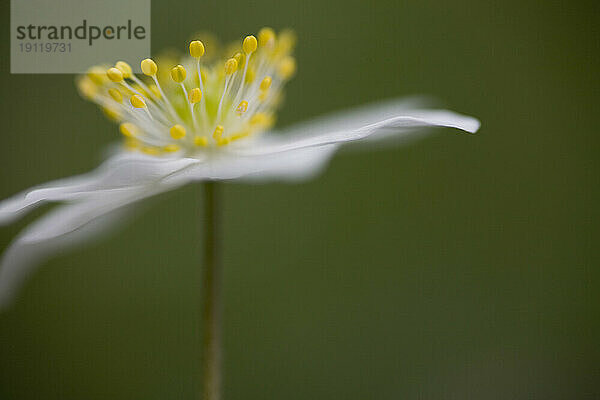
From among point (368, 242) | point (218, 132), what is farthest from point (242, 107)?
point (368, 242)

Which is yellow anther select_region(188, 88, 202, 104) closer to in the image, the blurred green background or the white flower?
the white flower

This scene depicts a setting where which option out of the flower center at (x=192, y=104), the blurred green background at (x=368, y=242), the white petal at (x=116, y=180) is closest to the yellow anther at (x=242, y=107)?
the flower center at (x=192, y=104)

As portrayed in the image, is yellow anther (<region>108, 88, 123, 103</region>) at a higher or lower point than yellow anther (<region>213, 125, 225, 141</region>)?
higher

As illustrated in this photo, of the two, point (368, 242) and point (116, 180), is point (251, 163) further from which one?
point (368, 242)

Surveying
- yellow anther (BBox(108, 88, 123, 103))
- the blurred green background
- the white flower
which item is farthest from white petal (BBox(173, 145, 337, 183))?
the blurred green background

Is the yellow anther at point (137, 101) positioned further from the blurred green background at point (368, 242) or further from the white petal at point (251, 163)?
the blurred green background at point (368, 242)

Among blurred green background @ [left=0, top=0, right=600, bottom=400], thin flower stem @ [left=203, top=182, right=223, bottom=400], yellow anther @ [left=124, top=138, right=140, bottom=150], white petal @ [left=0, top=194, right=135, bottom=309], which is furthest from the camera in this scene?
blurred green background @ [left=0, top=0, right=600, bottom=400]

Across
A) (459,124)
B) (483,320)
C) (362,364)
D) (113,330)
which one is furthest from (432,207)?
(459,124)
